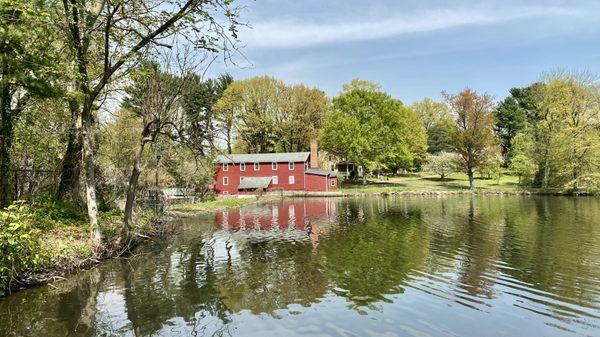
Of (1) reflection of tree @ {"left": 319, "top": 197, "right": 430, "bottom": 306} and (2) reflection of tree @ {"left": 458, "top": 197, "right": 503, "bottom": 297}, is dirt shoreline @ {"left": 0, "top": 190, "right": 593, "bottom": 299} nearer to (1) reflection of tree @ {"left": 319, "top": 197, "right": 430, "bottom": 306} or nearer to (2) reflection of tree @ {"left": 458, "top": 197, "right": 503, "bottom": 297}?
(1) reflection of tree @ {"left": 319, "top": 197, "right": 430, "bottom": 306}

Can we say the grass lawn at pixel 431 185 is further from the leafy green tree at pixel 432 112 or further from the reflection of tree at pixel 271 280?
the reflection of tree at pixel 271 280

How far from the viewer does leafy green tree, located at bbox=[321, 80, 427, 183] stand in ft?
199

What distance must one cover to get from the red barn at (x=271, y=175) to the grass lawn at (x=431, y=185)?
4619mm

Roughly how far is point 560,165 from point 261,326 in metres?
49.1

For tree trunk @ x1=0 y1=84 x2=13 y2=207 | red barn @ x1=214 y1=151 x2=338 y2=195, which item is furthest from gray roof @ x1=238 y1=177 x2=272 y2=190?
tree trunk @ x1=0 y1=84 x2=13 y2=207

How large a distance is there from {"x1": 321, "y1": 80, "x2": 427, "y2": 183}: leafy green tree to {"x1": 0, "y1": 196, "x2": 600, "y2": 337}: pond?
129ft

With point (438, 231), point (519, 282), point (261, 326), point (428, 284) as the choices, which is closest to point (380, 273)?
point (428, 284)

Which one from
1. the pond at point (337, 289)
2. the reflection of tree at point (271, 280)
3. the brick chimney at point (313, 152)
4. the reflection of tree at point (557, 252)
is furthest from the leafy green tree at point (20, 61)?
the brick chimney at point (313, 152)

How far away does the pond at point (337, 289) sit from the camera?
931 centimetres

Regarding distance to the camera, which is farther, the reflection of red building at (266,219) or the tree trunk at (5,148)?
the reflection of red building at (266,219)

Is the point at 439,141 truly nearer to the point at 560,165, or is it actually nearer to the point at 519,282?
the point at 560,165

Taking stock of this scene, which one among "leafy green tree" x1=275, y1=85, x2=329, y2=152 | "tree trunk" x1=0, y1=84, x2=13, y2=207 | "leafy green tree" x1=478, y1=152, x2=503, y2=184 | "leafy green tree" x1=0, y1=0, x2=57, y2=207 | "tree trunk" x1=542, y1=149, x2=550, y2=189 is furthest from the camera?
"leafy green tree" x1=275, y1=85, x2=329, y2=152

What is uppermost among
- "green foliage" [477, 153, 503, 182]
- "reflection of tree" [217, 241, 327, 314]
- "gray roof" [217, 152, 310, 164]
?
"gray roof" [217, 152, 310, 164]

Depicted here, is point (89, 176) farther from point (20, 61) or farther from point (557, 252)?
point (557, 252)
